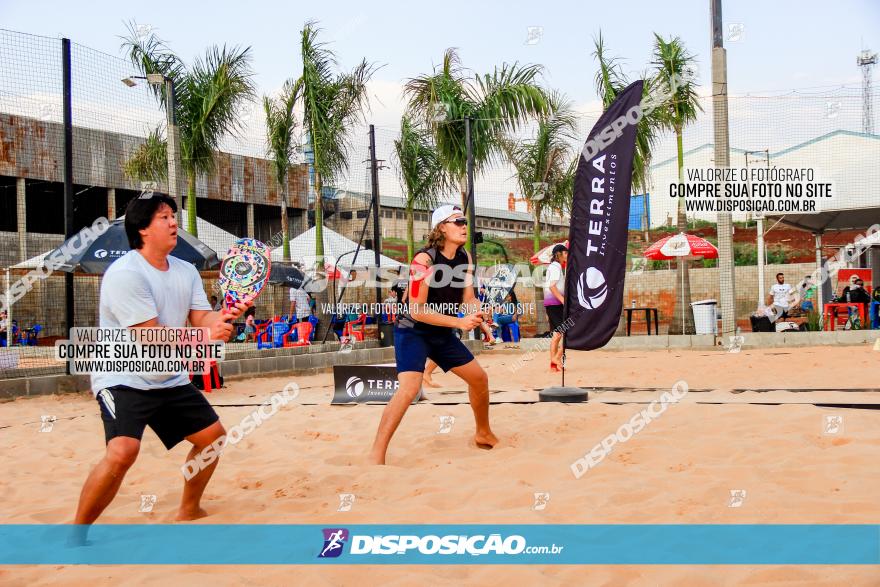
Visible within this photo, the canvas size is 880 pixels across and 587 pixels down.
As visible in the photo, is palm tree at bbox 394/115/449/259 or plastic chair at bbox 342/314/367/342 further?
palm tree at bbox 394/115/449/259

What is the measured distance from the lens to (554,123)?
58.2ft

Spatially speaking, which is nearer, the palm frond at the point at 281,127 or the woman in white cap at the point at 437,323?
the woman in white cap at the point at 437,323

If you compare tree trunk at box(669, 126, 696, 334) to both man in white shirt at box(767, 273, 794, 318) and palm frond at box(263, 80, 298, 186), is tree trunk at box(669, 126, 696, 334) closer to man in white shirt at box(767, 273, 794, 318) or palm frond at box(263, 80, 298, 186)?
man in white shirt at box(767, 273, 794, 318)

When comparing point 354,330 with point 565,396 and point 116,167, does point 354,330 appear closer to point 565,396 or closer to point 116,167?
point 116,167

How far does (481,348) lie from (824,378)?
788 centimetres

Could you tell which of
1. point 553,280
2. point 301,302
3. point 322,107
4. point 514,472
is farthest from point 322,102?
point 514,472

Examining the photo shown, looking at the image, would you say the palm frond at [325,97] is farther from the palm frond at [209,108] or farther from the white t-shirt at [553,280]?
the white t-shirt at [553,280]

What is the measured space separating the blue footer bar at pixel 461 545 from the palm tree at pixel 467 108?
41.4 feet

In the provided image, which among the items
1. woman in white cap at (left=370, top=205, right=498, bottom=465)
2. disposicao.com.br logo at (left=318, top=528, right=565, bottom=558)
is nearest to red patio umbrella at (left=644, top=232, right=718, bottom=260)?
woman in white cap at (left=370, top=205, right=498, bottom=465)

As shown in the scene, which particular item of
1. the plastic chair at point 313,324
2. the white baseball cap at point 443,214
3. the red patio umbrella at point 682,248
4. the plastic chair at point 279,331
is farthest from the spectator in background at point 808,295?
the white baseball cap at point 443,214

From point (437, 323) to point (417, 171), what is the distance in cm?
1321

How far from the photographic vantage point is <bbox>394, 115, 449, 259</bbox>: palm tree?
16.6m

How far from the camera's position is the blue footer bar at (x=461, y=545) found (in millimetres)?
2865

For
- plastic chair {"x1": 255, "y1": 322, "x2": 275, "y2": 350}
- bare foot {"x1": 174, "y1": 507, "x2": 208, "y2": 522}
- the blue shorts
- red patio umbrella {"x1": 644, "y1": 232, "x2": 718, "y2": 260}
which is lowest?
bare foot {"x1": 174, "y1": 507, "x2": 208, "y2": 522}
